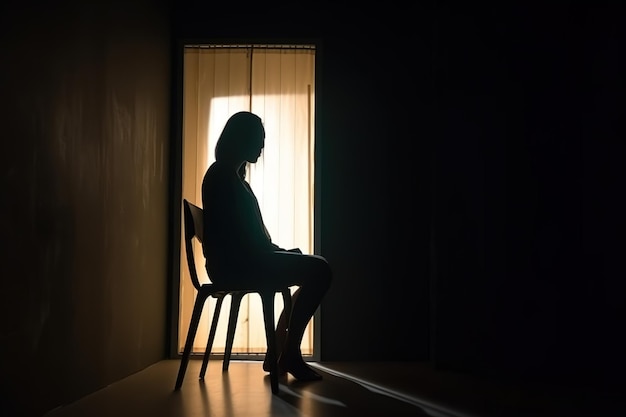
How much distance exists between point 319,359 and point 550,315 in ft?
4.77

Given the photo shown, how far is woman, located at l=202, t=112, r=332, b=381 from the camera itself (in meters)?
3.16

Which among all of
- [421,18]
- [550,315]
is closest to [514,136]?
[550,315]

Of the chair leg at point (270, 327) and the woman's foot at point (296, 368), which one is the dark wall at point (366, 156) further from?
the chair leg at point (270, 327)

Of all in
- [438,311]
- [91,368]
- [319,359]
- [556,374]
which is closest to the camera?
[91,368]

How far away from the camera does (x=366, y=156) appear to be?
14.9 feet

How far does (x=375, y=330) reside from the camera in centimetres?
443

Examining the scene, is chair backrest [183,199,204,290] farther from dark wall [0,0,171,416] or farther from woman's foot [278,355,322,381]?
woman's foot [278,355,322,381]

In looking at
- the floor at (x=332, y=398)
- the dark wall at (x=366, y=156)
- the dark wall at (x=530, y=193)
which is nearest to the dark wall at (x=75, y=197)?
the floor at (x=332, y=398)

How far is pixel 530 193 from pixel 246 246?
159 cm

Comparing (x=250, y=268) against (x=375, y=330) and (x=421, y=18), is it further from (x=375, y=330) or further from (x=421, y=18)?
(x=421, y=18)

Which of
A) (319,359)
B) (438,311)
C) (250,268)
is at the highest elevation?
(250,268)

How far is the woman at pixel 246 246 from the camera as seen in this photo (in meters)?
3.16

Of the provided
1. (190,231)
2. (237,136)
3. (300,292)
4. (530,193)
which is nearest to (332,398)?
(300,292)

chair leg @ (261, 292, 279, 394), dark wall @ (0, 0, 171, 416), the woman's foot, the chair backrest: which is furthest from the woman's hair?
the woman's foot
